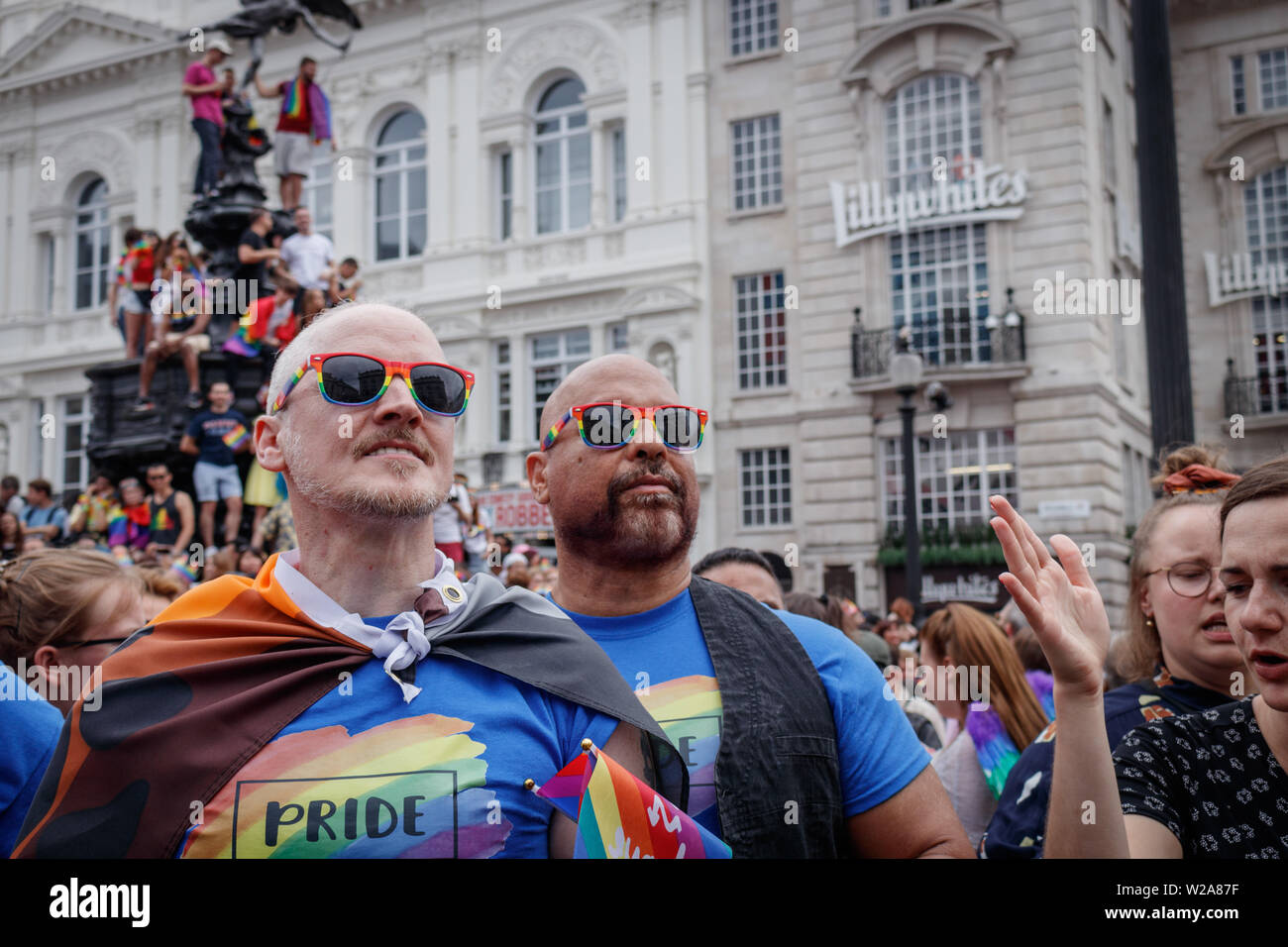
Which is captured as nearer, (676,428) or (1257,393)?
(676,428)

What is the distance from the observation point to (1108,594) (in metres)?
21.6

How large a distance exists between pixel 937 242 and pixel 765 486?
21.3 feet

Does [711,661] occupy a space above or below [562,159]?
below

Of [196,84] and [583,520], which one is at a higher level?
[196,84]

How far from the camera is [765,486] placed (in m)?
24.3

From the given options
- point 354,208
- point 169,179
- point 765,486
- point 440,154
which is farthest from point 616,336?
point 169,179

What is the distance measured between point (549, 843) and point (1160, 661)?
6.94ft

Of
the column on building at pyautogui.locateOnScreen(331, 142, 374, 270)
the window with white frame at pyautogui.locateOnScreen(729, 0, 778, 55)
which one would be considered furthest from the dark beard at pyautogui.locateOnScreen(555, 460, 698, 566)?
the column on building at pyautogui.locateOnScreen(331, 142, 374, 270)

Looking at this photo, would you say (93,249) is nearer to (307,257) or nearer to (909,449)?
(307,257)

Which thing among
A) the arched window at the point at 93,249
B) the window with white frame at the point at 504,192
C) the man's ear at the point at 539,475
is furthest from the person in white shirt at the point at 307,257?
the window with white frame at the point at 504,192
